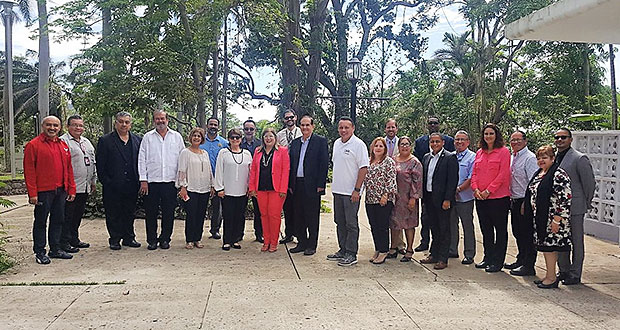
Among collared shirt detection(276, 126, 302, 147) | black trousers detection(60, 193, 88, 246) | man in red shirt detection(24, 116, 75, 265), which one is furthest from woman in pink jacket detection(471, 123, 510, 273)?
black trousers detection(60, 193, 88, 246)

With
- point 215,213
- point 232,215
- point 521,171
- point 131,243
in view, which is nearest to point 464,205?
point 521,171

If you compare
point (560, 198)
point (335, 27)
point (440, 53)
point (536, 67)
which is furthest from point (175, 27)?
point (440, 53)

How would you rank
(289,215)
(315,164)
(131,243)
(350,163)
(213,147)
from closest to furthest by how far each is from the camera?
(350,163)
(315,164)
(131,243)
(289,215)
(213,147)

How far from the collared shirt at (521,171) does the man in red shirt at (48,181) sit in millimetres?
5235

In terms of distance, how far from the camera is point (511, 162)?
6.18m

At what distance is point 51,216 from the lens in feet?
21.0

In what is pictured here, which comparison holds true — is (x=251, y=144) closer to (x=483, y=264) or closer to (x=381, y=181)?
(x=381, y=181)

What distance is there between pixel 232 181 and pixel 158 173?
0.97 meters

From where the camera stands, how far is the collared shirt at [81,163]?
6902 millimetres

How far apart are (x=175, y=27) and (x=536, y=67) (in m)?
13.9

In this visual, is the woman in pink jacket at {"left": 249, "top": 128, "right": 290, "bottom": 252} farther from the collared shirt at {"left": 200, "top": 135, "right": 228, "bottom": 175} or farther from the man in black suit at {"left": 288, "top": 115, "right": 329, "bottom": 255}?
the collared shirt at {"left": 200, "top": 135, "right": 228, "bottom": 175}

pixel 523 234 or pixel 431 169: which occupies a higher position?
pixel 431 169

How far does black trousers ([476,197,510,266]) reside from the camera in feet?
19.7

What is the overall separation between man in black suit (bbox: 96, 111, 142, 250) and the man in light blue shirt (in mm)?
4182
